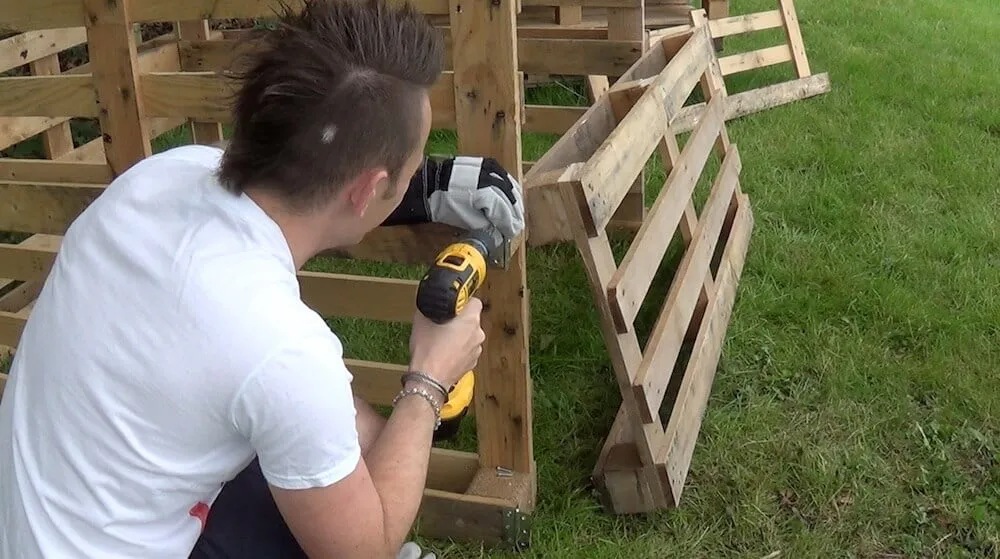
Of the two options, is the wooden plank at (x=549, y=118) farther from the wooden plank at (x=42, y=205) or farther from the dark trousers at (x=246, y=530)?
the dark trousers at (x=246, y=530)

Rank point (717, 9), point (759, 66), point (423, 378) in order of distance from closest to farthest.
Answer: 1. point (423, 378)
2. point (759, 66)
3. point (717, 9)

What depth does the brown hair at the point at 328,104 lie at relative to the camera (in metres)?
1.54

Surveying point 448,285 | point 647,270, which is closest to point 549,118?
point 647,270

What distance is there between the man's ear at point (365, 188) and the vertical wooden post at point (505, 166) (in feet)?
2.48

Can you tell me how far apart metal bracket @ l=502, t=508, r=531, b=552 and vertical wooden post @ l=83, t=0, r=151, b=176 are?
57.3 inches

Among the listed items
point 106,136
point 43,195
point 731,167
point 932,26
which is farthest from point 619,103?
point 932,26

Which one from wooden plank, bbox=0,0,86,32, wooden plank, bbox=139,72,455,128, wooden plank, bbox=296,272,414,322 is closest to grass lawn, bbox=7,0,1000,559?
wooden plank, bbox=296,272,414,322

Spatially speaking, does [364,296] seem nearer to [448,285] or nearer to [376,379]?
[376,379]

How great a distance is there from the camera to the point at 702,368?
3.36m

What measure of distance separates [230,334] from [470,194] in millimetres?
908

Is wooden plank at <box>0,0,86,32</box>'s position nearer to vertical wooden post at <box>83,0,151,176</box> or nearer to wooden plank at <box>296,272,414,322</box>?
vertical wooden post at <box>83,0,151,176</box>

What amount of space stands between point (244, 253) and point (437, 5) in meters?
1.05

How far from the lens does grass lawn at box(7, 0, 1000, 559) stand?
2.88m

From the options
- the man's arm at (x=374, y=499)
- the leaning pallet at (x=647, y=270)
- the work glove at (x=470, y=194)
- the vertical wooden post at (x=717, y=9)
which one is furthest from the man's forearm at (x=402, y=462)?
the vertical wooden post at (x=717, y=9)
